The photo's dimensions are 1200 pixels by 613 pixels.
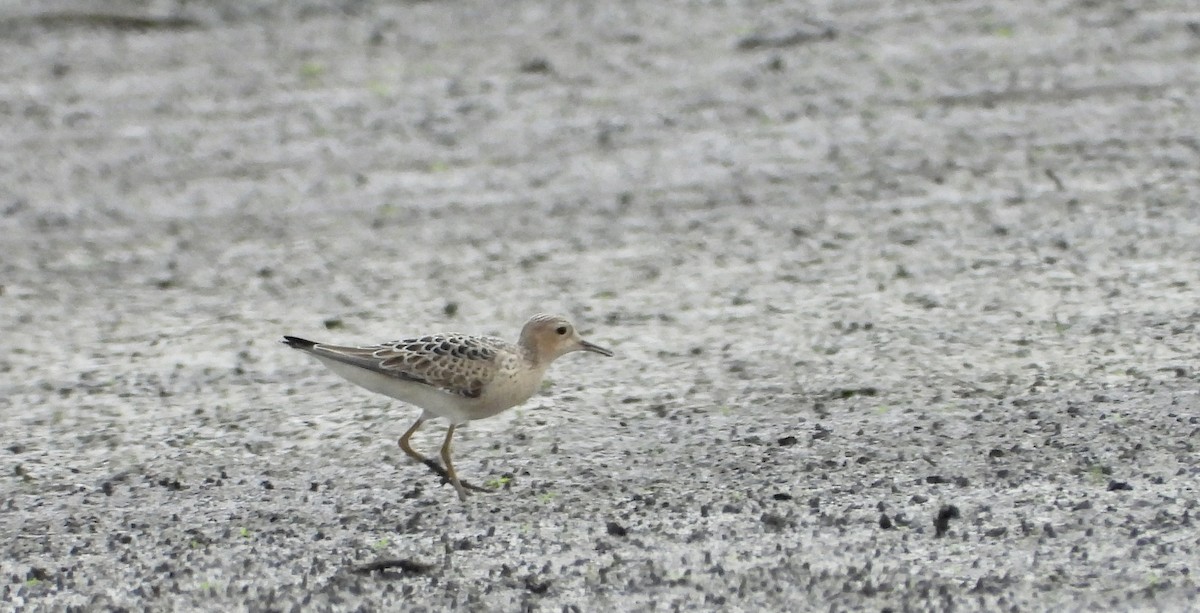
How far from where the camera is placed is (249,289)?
372 inches

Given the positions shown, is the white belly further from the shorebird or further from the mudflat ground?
the mudflat ground

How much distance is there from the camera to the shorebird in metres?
6.70

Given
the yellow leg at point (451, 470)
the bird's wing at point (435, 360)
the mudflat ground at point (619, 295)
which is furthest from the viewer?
the bird's wing at point (435, 360)

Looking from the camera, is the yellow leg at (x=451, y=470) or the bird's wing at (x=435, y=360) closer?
the yellow leg at (x=451, y=470)

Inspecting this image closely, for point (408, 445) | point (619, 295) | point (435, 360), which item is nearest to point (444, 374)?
point (435, 360)

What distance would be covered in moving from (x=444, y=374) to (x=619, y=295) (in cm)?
242

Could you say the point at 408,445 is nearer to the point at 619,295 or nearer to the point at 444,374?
the point at 444,374

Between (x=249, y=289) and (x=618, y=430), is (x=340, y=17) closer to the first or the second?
(x=249, y=289)

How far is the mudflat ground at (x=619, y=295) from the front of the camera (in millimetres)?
5977

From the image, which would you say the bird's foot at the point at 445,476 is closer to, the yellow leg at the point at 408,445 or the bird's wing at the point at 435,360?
the yellow leg at the point at 408,445

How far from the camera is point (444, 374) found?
264 inches

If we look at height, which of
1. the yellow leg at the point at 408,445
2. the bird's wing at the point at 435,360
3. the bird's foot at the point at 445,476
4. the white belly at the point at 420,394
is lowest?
the bird's foot at the point at 445,476

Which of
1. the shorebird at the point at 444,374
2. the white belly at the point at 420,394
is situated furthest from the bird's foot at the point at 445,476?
the white belly at the point at 420,394

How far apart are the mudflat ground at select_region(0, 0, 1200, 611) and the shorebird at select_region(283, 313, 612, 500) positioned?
265 mm
